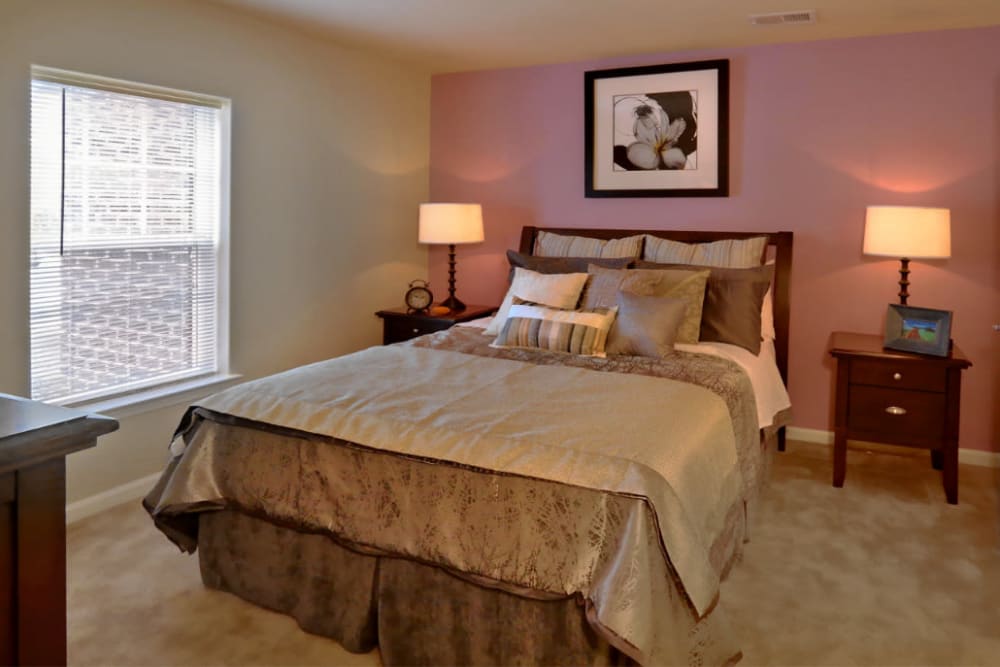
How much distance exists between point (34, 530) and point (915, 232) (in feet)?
12.3

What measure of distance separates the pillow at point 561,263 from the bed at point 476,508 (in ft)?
3.95

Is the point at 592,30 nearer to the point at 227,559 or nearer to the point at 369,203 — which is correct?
the point at 369,203

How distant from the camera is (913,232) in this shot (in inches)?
142

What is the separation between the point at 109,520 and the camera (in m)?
3.19

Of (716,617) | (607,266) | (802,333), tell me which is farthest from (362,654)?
(802,333)

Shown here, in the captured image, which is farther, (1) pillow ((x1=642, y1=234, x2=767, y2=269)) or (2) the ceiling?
(1) pillow ((x1=642, y1=234, x2=767, y2=269))

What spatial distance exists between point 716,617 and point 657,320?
4.92ft

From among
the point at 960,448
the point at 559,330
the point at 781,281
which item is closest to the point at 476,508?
the point at 559,330

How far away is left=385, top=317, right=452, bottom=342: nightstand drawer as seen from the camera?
180 inches

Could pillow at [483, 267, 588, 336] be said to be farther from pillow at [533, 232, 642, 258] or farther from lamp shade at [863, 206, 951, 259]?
lamp shade at [863, 206, 951, 259]

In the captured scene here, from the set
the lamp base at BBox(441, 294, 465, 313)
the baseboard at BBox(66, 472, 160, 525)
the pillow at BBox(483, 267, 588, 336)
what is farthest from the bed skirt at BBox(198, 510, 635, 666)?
the lamp base at BBox(441, 294, 465, 313)

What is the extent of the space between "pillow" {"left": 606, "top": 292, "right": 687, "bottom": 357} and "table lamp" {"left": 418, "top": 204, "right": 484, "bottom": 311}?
1522 millimetres

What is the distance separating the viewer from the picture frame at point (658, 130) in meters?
4.35

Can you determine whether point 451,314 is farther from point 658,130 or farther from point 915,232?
point 915,232
